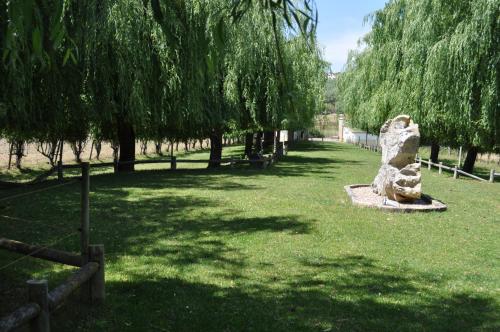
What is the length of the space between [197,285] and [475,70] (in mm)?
13919

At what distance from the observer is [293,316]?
4594mm

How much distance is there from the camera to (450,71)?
641 inches

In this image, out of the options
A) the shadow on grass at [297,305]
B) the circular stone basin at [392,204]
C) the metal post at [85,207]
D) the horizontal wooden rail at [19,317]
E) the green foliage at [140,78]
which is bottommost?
the shadow on grass at [297,305]

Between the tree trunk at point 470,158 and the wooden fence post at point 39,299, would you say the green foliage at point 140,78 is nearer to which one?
the wooden fence post at point 39,299

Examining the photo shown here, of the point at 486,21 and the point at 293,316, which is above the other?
the point at 486,21

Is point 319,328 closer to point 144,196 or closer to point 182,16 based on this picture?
point 144,196

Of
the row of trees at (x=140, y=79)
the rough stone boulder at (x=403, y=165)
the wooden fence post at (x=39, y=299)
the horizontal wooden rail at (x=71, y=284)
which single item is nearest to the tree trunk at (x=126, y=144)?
the row of trees at (x=140, y=79)

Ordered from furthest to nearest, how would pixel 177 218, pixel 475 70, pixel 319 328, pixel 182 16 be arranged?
pixel 475 70
pixel 182 16
pixel 177 218
pixel 319 328

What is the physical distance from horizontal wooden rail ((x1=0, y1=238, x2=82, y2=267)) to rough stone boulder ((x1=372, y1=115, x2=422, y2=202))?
796 cm

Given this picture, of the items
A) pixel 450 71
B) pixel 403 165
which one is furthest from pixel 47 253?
pixel 450 71

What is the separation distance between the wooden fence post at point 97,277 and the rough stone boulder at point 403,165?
7812 mm

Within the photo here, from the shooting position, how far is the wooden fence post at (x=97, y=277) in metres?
4.51

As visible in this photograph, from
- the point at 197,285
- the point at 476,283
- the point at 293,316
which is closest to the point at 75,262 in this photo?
the point at 197,285

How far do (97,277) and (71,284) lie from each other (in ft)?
2.23
